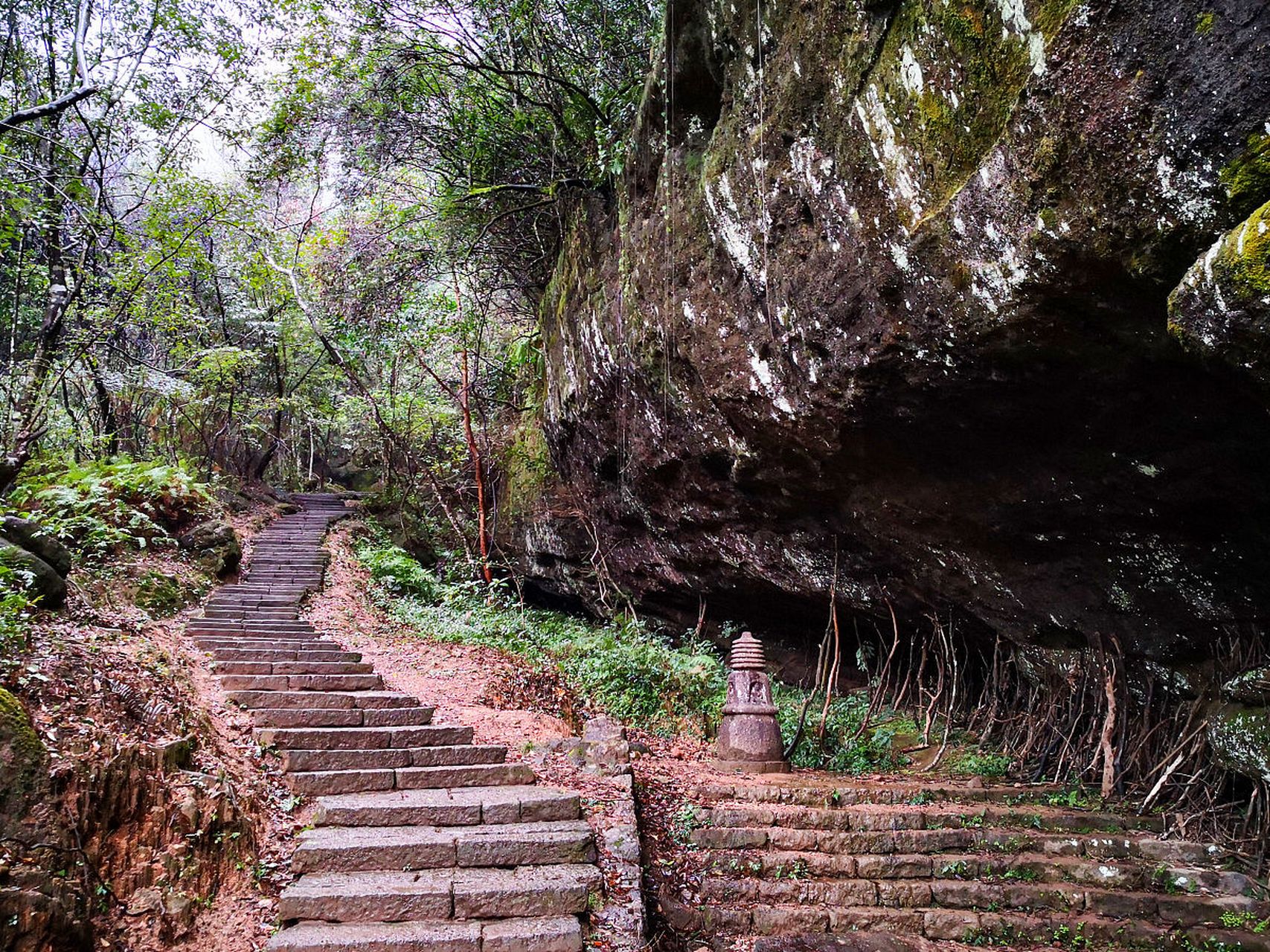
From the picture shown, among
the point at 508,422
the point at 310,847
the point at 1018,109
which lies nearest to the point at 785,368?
the point at 1018,109

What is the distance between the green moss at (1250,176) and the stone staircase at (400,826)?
450 centimetres

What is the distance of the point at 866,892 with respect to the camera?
5.13 m

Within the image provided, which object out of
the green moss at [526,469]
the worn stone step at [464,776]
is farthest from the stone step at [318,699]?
the green moss at [526,469]

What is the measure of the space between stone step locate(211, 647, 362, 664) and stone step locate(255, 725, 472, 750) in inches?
69.4

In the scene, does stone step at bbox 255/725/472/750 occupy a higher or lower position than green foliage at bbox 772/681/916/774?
higher

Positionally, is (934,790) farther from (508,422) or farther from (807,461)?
(508,422)

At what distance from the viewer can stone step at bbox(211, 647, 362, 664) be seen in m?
6.80

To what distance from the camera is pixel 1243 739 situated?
17.0 feet

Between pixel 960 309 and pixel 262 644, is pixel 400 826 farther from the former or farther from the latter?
pixel 960 309

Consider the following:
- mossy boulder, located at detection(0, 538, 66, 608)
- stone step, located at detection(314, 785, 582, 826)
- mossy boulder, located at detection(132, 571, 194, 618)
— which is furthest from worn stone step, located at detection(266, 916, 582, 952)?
mossy boulder, located at detection(132, 571, 194, 618)

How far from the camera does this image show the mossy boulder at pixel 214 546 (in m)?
9.99

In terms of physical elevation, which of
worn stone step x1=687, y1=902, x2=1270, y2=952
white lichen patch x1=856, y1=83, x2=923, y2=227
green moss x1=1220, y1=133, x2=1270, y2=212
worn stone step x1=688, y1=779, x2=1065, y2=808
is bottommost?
worn stone step x1=687, y1=902, x2=1270, y2=952

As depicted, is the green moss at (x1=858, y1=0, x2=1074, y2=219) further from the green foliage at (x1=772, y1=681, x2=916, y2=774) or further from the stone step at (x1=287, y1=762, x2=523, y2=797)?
the green foliage at (x1=772, y1=681, x2=916, y2=774)

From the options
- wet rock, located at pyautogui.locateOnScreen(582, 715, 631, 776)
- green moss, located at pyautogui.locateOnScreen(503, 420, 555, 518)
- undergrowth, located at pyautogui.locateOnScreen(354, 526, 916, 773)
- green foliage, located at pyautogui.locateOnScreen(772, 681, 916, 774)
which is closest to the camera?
wet rock, located at pyautogui.locateOnScreen(582, 715, 631, 776)
